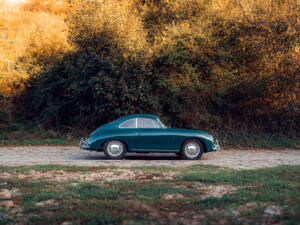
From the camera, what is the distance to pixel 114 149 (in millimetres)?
11586

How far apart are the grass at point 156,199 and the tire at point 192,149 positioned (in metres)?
4.01

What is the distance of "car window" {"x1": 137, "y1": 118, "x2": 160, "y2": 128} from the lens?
38.8 feet

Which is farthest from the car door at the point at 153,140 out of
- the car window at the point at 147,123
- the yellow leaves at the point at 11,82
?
the yellow leaves at the point at 11,82

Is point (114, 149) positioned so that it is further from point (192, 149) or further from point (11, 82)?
point (11, 82)

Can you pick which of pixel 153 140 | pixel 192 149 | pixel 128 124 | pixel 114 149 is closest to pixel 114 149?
pixel 114 149

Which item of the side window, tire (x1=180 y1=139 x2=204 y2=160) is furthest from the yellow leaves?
tire (x1=180 y1=139 x2=204 y2=160)

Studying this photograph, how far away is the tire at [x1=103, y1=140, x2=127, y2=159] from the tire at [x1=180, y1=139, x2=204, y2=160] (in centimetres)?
195

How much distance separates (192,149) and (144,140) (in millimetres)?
1605

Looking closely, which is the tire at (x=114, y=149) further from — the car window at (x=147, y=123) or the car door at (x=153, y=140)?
the car window at (x=147, y=123)

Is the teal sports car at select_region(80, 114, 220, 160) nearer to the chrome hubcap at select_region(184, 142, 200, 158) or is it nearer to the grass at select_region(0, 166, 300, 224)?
the chrome hubcap at select_region(184, 142, 200, 158)

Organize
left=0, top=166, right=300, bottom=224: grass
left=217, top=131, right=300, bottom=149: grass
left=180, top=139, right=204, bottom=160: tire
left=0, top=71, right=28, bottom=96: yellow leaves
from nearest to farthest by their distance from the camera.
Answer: left=0, top=166, right=300, bottom=224: grass
left=180, top=139, right=204, bottom=160: tire
left=217, top=131, right=300, bottom=149: grass
left=0, top=71, right=28, bottom=96: yellow leaves

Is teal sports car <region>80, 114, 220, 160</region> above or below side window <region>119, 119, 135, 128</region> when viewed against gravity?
below

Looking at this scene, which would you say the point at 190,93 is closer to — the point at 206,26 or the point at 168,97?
the point at 168,97

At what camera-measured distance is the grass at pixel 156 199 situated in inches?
180
